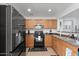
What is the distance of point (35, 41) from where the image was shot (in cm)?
862

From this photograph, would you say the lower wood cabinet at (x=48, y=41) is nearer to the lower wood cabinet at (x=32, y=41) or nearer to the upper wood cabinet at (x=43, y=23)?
the lower wood cabinet at (x=32, y=41)

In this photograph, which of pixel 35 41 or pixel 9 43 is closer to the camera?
pixel 9 43

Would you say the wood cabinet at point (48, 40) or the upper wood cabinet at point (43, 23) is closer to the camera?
the wood cabinet at point (48, 40)

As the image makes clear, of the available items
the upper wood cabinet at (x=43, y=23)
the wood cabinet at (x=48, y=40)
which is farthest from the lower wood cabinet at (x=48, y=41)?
the upper wood cabinet at (x=43, y=23)

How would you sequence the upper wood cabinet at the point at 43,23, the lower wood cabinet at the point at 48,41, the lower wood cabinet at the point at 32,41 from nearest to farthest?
the lower wood cabinet at the point at 32,41, the lower wood cabinet at the point at 48,41, the upper wood cabinet at the point at 43,23

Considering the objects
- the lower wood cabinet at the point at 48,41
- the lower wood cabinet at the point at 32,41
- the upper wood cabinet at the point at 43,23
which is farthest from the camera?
the upper wood cabinet at the point at 43,23

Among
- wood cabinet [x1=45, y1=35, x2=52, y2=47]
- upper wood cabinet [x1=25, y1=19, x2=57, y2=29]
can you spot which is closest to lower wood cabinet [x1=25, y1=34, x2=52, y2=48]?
wood cabinet [x1=45, y1=35, x2=52, y2=47]

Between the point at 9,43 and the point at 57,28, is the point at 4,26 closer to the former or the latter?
the point at 9,43

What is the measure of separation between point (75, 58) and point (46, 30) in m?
8.73

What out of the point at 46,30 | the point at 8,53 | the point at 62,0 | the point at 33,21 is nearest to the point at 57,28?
the point at 46,30

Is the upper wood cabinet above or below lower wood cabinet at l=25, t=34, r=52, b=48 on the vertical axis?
above

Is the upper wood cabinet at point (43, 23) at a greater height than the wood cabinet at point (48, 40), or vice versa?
the upper wood cabinet at point (43, 23)

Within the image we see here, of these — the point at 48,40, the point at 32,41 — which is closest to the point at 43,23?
the point at 48,40

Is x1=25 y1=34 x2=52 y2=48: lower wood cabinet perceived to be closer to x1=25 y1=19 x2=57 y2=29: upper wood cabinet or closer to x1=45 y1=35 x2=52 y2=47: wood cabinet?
x1=45 y1=35 x2=52 y2=47: wood cabinet
